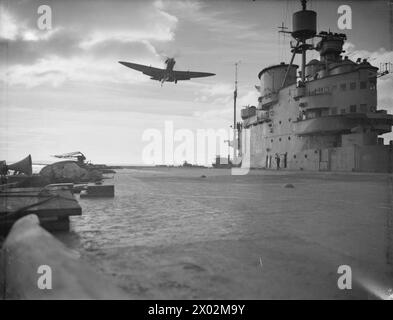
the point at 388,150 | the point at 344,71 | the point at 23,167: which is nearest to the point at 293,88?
the point at 344,71

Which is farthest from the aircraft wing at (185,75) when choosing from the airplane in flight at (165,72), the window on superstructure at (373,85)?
the window on superstructure at (373,85)

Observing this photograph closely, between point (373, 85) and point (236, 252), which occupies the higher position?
point (373, 85)

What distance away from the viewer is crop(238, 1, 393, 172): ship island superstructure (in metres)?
31.7

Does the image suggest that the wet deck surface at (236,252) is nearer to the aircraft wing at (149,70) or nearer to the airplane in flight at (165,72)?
the airplane in flight at (165,72)

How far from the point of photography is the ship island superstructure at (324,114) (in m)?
31.7

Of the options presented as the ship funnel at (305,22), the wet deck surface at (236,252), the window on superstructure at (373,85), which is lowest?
the wet deck surface at (236,252)

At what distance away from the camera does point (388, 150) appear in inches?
1198

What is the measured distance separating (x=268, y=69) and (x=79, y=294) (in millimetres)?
50745

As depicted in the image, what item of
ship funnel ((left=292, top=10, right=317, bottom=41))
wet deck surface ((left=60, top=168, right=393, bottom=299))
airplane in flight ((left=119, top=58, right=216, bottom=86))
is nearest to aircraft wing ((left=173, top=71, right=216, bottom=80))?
airplane in flight ((left=119, top=58, right=216, bottom=86))

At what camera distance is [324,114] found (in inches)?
1405

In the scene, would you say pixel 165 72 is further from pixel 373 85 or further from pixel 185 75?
pixel 373 85

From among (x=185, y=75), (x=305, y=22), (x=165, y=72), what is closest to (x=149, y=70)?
(x=165, y=72)

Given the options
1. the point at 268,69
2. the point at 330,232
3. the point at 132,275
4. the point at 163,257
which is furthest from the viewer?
the point at 268,69
